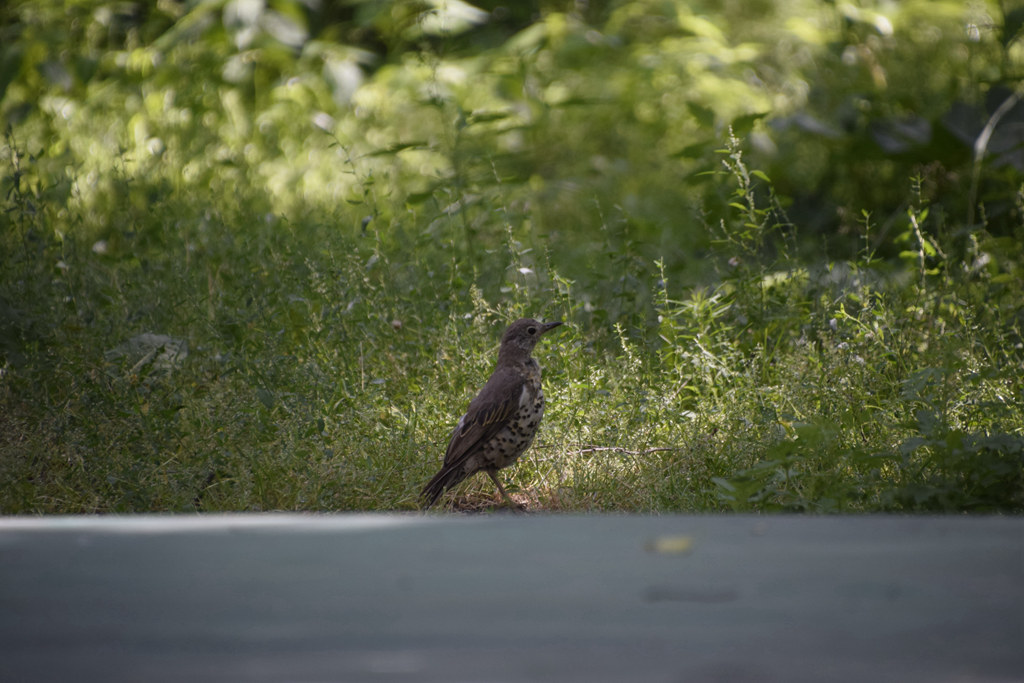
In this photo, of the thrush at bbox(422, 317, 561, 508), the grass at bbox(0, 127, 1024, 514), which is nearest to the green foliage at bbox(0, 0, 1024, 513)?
the grass at bbox(0, 127, 1024, 514)

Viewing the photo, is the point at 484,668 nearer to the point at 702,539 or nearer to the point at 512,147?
the point at 702,539

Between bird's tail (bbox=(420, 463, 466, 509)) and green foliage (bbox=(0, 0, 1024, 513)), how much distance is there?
0.36 feet

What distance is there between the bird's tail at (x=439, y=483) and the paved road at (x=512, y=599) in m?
1.71

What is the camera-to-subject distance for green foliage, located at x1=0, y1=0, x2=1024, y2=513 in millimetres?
3484

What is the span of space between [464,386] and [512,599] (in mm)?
2914

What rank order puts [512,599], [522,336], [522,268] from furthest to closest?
[522,268] < [522,336] < [512,599]

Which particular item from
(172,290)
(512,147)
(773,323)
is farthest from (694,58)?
(172,290)

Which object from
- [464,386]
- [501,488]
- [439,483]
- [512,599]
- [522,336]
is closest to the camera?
[512,599]

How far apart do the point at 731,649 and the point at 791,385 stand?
2.89 metres

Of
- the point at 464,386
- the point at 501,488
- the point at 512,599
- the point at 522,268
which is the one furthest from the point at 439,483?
the point at 512,599

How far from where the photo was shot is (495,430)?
3.45m

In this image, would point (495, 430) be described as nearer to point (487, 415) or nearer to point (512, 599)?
point (487, 415)

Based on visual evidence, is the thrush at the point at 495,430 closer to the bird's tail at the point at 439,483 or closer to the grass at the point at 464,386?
the bird's tail at the point at 439,483

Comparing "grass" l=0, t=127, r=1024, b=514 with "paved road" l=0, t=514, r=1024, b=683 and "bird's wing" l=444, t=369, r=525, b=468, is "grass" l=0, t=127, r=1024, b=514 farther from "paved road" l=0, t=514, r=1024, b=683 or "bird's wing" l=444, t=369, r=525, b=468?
"paved road" l=0, t=514, r=1024, b=683
